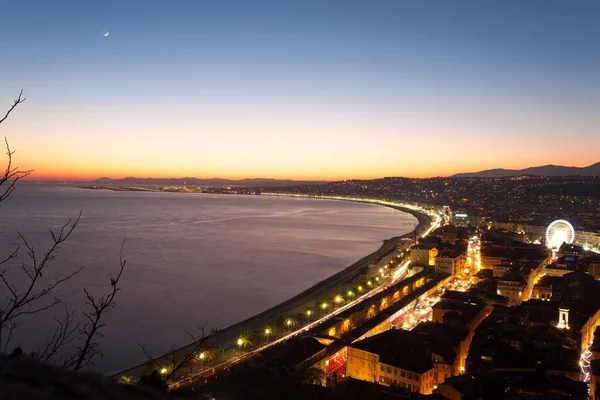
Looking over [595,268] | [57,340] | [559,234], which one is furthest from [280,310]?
[559,234]

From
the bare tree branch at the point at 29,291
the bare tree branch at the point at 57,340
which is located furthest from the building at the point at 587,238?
the bare tree branch at the point at 29,291

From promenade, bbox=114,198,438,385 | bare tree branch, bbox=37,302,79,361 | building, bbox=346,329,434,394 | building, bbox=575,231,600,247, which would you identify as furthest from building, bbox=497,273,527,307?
building, bbox=575,231,600,247

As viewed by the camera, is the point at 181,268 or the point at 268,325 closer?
the point at 268,325

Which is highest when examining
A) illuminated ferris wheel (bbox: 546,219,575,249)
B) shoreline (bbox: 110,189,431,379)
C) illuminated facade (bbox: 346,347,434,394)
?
illuminated ferris wheel (bbox: 546,219,575,249)

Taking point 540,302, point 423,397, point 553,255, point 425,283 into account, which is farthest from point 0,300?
point 553,255

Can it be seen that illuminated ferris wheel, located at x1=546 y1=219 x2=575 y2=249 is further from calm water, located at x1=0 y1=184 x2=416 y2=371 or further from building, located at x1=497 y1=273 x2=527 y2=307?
building, located at x1=497 y1=273 x2=527 y2=307

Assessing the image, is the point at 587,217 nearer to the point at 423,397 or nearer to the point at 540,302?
the point at 540,302

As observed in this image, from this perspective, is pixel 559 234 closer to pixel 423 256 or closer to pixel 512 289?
pixel 423 256

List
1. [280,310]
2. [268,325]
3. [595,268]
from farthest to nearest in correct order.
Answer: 1. [595,268]
2. [280,310]
3. [268,325]

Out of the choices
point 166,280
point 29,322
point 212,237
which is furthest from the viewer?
point 212,237
